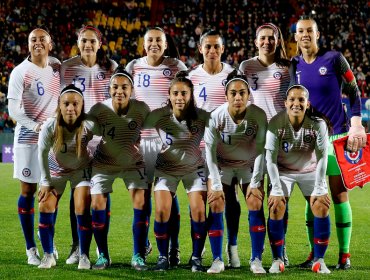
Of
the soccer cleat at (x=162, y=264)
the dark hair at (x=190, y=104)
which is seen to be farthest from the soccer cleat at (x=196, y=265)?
the dark hair at (x=190, y=104)

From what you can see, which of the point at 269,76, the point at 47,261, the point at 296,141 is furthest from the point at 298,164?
the point at 47,261

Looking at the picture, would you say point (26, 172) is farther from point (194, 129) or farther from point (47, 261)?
point (194, 129)

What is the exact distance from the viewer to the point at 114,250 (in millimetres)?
7430

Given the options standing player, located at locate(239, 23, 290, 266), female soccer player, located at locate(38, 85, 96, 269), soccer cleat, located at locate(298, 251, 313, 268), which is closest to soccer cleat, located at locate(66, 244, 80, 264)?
female soccer player, located at locate(38, 85, 96, 269)

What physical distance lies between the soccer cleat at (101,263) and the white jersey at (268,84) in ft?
5.85

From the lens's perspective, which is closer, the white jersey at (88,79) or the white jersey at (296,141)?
the white jersey at (296,141)

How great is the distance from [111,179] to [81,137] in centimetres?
43

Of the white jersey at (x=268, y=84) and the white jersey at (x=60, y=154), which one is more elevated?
the white jersey at (x=268, y=84)

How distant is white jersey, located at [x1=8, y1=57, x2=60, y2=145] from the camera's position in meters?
→ 6.63

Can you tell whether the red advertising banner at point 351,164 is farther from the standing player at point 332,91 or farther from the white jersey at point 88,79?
the white jersey at point 88,79

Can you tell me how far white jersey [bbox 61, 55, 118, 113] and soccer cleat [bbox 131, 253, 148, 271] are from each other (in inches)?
54.8

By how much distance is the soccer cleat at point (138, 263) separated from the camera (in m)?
6.18

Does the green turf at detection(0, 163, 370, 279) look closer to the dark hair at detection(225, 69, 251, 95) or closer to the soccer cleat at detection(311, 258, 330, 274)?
the soccer cleat at detection(311, 258, 330, 274)

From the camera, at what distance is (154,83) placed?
668 centimetres
